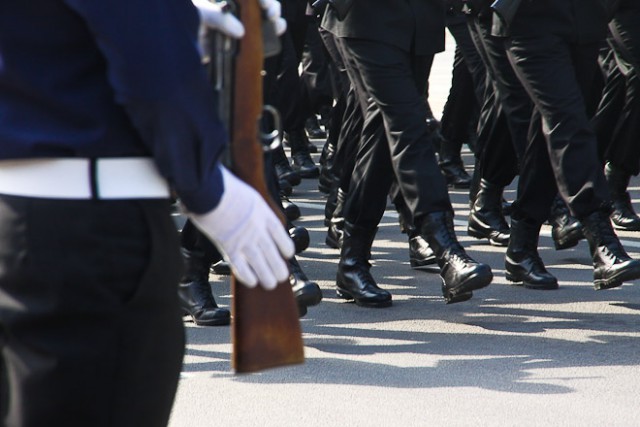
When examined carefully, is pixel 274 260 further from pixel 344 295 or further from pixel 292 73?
pixel 292 73

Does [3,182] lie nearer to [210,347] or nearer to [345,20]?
[210,347]

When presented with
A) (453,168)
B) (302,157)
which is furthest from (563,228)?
(302,157)

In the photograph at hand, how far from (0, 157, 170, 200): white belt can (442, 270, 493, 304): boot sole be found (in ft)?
10.5

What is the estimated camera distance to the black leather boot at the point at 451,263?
16.0 ft

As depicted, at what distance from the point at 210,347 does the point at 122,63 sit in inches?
120

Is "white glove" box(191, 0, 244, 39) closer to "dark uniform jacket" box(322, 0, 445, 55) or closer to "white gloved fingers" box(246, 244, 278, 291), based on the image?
"white gloved fingers" box(246, 244, 278, 291)

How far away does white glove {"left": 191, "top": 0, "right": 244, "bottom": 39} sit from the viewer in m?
2.00

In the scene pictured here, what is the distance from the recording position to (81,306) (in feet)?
5.69

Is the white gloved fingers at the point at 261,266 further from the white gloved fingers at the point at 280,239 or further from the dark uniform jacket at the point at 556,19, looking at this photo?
the dark uniform jacket at the point at 556,19

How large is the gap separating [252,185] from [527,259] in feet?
12.4

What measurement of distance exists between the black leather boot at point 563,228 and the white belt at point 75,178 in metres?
4.50

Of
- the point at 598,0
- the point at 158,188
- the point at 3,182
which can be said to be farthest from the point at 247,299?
the point at 598,0

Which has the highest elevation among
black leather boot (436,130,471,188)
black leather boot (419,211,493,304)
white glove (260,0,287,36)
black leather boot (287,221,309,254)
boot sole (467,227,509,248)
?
white glove (260,0,287,36)

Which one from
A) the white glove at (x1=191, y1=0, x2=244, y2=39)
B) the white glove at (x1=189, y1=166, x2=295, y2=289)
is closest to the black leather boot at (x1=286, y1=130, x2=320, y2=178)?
the white glove at (x1=191, y1=0, x2=244, y2=39)
